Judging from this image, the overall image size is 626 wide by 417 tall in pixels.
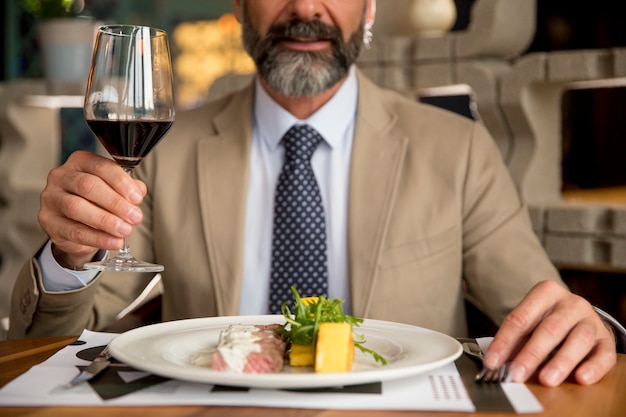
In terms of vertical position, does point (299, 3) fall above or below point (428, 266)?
above

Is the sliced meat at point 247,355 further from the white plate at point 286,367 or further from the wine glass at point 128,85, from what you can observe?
the wine glass at point 128,85

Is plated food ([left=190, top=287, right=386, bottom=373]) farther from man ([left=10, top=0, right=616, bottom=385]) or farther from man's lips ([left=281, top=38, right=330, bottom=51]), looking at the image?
man's lips ([left=281, top=38, right=330, bottom=51])

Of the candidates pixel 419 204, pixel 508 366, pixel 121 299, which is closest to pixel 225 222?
pixel 121 299

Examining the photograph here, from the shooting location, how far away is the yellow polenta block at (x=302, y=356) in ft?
2.94

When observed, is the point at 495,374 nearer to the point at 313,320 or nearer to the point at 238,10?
the point at 313,320

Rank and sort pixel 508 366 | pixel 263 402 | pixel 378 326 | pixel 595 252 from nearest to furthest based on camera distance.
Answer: pixel 263 402, pixel 508 366, pixel 378 326, pixel 595 252

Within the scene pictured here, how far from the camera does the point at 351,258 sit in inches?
67.4

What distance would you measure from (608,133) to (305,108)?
7.79 feet

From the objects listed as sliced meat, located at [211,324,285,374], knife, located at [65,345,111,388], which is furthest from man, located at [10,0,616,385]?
sliced meat, located at [211,324,285,374]

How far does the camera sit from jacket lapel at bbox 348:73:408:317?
5.56 ft

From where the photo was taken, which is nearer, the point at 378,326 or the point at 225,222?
the point at 378,326

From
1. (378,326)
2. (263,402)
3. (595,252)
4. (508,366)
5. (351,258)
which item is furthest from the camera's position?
(595,252)

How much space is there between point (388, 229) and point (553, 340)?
780mm

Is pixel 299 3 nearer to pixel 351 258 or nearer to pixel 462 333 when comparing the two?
pixel 351 258
